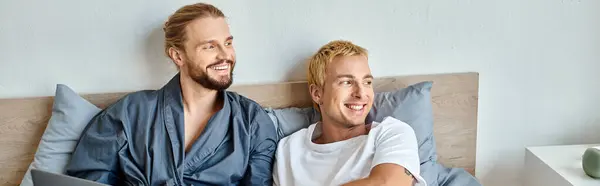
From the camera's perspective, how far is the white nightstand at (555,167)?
1731mm

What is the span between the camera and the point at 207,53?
1682 millimetres

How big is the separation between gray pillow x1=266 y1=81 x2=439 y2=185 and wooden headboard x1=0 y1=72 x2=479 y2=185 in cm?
8

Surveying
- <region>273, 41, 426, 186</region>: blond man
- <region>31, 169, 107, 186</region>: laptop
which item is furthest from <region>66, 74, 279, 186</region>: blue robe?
<region>31, 169, 107, 186</region>: laptop

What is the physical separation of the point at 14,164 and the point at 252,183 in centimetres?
83

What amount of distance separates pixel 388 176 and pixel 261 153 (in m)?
0.45

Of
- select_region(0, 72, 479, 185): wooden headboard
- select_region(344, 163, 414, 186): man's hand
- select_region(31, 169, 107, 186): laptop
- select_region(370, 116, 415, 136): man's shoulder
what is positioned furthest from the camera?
select_region(0, 72, 479, 185): wooden headboard

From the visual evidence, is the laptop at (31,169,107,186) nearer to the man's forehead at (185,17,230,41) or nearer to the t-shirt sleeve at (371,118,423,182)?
the man's forehead at (185,17,230,41)

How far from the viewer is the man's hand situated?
4.86 feet

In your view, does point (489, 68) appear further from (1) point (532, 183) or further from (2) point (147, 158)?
(2) point (147, 158)

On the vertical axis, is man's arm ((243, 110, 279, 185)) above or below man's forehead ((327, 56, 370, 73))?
below

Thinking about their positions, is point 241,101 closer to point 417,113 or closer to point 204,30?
point 204,30

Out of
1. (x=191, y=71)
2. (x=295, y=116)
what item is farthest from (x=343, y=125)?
(x=191, y=71)

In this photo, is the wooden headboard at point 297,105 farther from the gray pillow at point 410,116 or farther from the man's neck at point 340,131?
the man's neck at point 340,131

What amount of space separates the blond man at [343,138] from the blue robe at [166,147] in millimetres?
102
